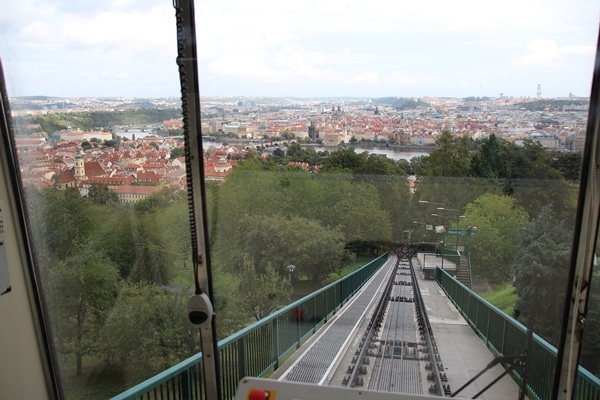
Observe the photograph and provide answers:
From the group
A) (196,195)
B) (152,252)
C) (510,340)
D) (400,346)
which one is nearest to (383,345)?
(400,346)

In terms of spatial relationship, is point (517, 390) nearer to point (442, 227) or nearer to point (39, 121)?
point (442, 227)

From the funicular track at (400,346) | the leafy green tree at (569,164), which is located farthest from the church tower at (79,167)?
the leafy green tree at (569,164)

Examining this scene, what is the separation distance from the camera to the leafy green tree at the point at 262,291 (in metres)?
2.17

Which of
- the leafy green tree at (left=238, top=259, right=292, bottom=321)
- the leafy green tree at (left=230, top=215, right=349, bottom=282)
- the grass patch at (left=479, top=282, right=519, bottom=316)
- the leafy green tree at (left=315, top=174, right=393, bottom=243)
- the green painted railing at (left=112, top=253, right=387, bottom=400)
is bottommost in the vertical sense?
the green painted railing at (left=112, top=253, right=387, bottom=400)

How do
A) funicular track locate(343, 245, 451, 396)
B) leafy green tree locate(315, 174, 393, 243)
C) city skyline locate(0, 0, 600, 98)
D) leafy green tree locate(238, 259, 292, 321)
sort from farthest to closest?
leafy green tree locate(238, 259, 292, 321) → leafy green tree locate(315, 174, 393, 243) → funicular track locate(343, 245, 451, 396) → city skyline locate(0, 0, 600, 98)

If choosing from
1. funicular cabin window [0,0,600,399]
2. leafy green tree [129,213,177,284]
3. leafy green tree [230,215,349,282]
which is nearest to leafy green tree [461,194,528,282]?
funicular cabin window [0,0,600,399]

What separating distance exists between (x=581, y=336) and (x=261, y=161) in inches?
56.8

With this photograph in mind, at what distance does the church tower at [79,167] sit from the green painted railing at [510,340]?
66.1 inches

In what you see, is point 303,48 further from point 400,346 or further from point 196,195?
point 400,346

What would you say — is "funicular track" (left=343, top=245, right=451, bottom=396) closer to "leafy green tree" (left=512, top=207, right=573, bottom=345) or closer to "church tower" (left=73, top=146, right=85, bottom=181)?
"leafy green tree" (left=512, top=207, right=573, bottom=345)

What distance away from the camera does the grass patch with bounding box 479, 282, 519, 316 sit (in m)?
1.86

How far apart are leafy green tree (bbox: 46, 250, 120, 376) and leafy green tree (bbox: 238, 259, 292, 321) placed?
618 millimetres

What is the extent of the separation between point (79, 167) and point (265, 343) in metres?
1.19

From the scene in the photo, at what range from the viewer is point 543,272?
5.90ft
